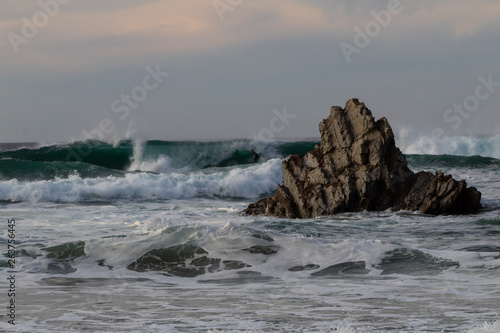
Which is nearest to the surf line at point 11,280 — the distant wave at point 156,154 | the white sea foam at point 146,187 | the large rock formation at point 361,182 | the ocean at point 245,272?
the ocean at point 245,272

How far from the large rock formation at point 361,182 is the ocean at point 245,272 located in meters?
0.45

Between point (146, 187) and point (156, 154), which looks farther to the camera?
point (156, 154)

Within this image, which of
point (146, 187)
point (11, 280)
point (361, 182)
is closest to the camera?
point (11, 280)

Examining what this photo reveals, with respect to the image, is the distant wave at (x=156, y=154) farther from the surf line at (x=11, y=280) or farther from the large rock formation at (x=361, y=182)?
the surf line at (x=11, y=280)

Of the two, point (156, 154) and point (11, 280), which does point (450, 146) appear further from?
point (11, 280)

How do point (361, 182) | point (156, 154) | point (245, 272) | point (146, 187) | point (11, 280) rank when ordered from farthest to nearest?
point (156, 154), point (146, 187), point (361, 182), point (245, 272), point (11, 280)

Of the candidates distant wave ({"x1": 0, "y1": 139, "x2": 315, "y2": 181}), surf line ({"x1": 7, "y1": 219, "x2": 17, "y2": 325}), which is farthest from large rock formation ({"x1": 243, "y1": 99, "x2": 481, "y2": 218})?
distant wave ({"x1": 0, "y1": 139, "x2": 315, "y2": 181})

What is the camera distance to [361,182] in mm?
14930

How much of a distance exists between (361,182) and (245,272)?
5.82 metres

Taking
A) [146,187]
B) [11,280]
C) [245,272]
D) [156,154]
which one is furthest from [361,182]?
[156,154]

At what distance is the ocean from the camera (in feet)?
22.6

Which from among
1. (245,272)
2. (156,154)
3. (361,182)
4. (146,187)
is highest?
(156,154)

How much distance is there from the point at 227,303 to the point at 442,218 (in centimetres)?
781

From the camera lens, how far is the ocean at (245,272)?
22.6ft
